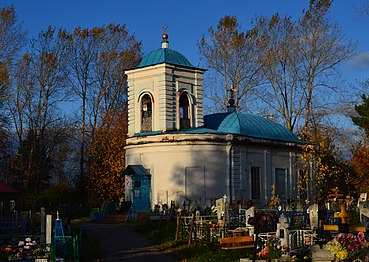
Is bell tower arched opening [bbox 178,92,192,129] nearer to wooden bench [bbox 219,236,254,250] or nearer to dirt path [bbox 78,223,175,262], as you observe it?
dirt path [bbox 78,223,175,262]

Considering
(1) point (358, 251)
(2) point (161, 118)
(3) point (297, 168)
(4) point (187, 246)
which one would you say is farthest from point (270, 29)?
(1) point (358, 251)

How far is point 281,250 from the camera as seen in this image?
17.3 m

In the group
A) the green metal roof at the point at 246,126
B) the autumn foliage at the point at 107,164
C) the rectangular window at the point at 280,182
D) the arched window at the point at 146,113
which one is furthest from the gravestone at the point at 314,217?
the autumn foliage at the point at 107,164

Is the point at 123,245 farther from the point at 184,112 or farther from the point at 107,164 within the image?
the point at 107,164

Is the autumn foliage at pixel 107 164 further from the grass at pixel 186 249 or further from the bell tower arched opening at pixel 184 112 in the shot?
the grass at pixel 186 249

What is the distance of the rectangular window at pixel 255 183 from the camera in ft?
108

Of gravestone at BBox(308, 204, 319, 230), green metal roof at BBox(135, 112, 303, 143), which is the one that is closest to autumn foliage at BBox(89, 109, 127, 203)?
green metal roof at BBox(135, 112, 303, 143)

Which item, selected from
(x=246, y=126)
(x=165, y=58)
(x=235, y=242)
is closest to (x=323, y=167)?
(x=246, y=126)

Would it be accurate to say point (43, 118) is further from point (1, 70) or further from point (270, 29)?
point (270, 29)

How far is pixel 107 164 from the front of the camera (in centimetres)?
4156

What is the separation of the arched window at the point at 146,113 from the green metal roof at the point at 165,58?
76.7 inches

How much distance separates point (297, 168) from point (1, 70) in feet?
59.9

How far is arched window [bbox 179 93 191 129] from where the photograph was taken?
34.1 metres

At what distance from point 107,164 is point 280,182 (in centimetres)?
1260
